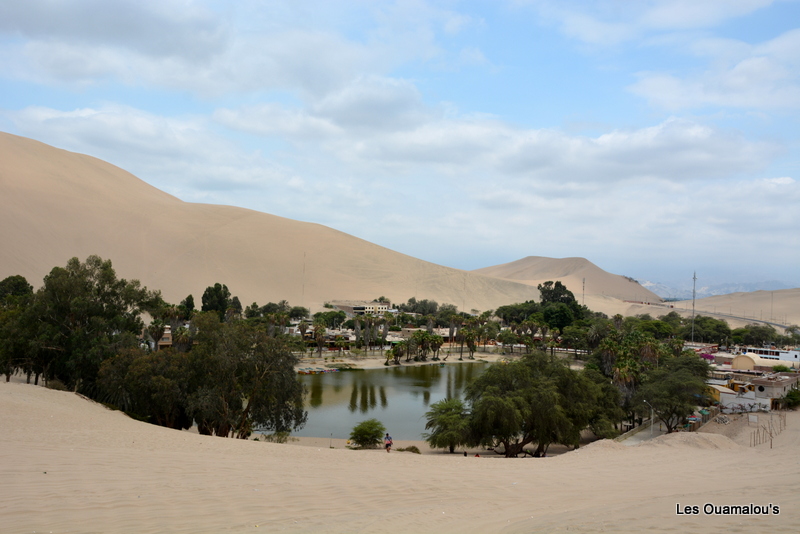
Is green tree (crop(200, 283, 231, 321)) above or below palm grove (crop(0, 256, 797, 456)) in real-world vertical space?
above

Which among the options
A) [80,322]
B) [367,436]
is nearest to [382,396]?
[367,436]

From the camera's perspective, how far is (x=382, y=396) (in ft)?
130

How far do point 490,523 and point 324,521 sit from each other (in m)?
2.59

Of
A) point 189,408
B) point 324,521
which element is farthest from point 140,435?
point 324,521

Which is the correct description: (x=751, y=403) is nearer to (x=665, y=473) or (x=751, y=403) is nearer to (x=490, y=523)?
(x=665, y=473)

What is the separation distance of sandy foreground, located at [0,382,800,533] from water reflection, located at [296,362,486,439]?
13.5m

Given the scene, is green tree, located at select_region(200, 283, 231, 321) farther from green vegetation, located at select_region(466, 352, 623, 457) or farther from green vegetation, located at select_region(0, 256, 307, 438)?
green vegetation, located at select_region(466, 352, 623, 457)

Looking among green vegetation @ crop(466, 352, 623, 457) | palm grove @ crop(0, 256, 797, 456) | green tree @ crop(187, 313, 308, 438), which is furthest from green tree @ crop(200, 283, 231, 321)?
green vegetation @ crop(466, 352, 623, 457)

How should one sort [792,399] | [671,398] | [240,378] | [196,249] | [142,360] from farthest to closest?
[196,249] → [792,399] → [671,398] → [240,378] → [142,360]

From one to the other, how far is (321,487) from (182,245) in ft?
363

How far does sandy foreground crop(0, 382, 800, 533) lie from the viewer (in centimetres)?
719

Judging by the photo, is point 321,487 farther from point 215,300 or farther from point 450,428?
point 215,300

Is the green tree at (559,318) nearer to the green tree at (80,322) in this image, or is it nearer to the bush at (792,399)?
the bush at (792,399)

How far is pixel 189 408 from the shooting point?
65.1ft
